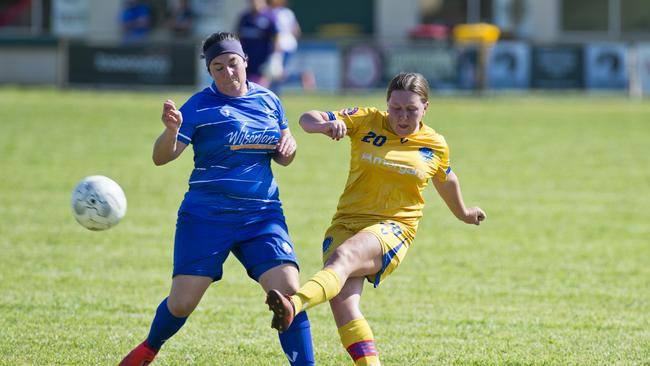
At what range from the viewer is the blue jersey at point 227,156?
5.75 m

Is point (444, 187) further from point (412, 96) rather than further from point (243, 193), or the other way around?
point (243, 193)

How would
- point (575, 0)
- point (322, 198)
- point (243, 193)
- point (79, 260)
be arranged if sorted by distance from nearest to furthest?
1. point (243, 193)
2. point (79, 260)
3. point (322, 198)
4. point (575, 0)

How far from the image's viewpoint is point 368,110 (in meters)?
6.10

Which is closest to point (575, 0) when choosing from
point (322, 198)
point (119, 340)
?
point (322, 198)

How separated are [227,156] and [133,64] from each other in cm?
2053

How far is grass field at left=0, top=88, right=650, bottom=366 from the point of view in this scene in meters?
6.88

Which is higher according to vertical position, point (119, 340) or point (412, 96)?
point (412, 96)

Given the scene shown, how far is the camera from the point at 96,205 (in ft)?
20.7

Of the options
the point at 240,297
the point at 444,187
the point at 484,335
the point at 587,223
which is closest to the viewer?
the point at 444,187

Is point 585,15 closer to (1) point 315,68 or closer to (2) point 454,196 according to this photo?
(1) point 315,68

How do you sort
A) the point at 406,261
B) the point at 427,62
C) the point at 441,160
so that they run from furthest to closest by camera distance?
the point at 427,62
the point at 406,261
the point at 441,160

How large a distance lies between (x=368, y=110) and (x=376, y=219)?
637mm

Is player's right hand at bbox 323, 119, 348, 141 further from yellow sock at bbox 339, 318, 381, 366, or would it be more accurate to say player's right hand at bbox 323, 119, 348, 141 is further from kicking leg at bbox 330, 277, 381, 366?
yellow sock at bbox 339, 318, 381, 366

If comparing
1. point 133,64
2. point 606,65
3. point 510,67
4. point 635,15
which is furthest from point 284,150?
point 635,15
